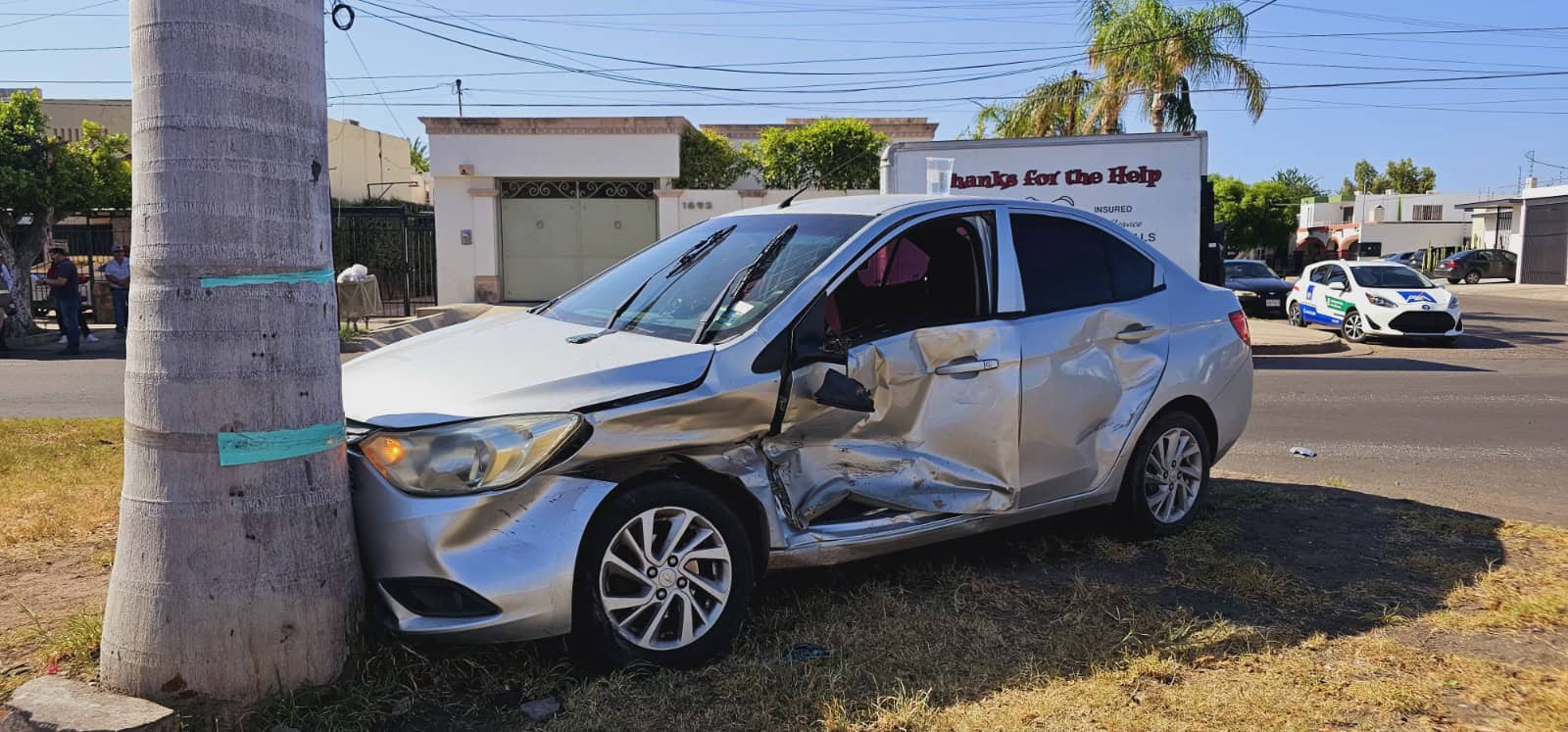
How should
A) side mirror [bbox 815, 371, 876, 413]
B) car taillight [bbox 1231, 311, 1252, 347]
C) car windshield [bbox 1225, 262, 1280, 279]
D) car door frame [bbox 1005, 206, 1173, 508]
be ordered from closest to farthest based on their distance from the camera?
1. side mirror [bbox 815, 371, 876, 413]
2. car door frame [bbox 1005, 206, 1173, 508]
3. car taillight [bbox 1231, 311, 1252, 347]
4. car windshield [bbox 1225, 262, 1280, 279]

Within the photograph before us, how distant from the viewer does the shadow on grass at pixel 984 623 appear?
3.43 meters

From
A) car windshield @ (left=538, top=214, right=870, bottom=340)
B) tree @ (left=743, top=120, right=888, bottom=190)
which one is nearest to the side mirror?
car windshield @ (left=538, top=214, right=870, bottom=340)

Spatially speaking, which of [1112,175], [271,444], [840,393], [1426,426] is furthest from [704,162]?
[271,444]

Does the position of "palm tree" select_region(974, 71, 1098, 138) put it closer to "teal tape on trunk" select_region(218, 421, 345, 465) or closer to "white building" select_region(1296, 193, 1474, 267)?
"teal tape on trunk" select_region(218, 421, 345, 465)

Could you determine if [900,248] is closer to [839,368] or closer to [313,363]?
[839,368]

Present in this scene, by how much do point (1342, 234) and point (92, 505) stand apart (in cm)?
7461

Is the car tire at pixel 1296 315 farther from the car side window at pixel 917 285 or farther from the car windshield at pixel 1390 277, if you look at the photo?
the car side window at pixel 917 285

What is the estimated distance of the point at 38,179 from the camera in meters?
17.0

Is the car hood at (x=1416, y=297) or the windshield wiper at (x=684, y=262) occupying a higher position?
the windshield wiper at (x=684, y=262)

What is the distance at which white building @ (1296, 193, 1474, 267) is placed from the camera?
211 feet

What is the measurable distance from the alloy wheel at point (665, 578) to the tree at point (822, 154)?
23655mm

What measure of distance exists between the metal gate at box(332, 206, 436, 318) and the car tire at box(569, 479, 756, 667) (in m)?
22.0

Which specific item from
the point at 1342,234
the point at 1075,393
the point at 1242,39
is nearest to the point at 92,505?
the point at 1075,393

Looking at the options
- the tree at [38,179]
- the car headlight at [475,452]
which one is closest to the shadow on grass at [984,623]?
the car headlight at [475,452]
